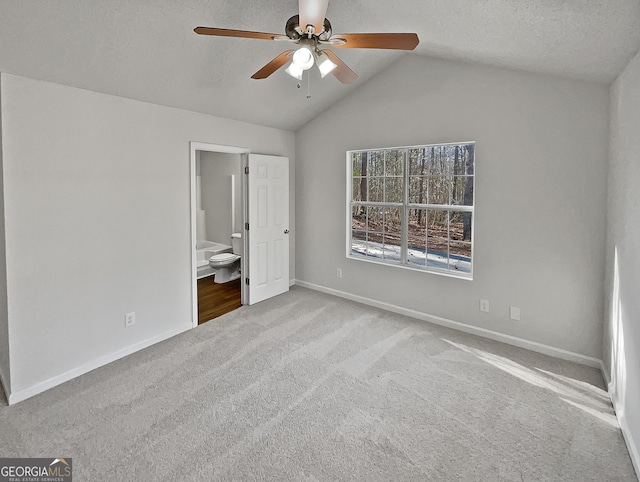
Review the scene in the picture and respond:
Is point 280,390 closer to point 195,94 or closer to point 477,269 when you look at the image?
point 477,269

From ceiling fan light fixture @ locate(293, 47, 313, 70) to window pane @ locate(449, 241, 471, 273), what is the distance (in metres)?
2.67

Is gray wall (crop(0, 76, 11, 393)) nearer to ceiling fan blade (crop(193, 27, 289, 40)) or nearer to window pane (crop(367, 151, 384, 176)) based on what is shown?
ceiling fan blade (crop(193, 27, 289, 40))

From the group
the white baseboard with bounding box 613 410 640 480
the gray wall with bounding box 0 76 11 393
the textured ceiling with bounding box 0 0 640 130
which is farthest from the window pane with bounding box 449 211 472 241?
the gray wall with bounding box 0 76 11 393

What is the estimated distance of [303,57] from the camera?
6.07 feet

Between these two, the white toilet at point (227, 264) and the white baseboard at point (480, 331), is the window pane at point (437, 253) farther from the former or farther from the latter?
the white toilet at point (227, 264)

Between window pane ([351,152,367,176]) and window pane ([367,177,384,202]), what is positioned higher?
window pane ([351,152,367,176])

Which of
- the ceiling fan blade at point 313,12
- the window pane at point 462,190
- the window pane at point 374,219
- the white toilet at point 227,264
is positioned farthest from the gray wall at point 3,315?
the window pane at point 462,190

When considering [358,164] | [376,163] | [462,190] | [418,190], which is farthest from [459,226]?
[358,164]

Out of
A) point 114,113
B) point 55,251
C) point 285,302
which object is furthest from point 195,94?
point 285,302

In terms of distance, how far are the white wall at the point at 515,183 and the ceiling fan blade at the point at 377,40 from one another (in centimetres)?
187

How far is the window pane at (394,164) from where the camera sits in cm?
411

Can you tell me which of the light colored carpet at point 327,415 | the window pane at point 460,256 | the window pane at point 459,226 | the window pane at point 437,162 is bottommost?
the light colored carpet at point 327,415

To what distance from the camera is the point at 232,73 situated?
10.2ft

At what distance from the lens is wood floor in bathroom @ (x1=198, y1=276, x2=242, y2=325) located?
4102 mm
